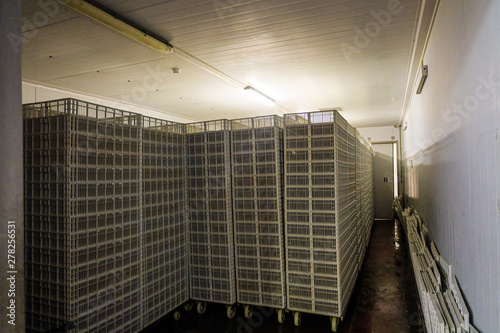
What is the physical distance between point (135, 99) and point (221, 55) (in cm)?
387

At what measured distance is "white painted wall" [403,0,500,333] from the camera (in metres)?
1.62

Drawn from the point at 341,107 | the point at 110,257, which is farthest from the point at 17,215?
the point at 341,107

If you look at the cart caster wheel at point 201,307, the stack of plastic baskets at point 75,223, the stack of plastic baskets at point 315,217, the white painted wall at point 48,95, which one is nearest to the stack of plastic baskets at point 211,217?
the cart caster wheel at point 201,307

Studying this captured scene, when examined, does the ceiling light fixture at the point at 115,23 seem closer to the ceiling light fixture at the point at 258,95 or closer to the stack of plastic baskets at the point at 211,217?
the stack of plastic baskets at the point at 211,217

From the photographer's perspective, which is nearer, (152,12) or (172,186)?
(152,12)

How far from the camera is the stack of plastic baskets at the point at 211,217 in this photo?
167 inches

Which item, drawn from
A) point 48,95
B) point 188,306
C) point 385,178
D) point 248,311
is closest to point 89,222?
point 188,306

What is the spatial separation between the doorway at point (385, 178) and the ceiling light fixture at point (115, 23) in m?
10.9

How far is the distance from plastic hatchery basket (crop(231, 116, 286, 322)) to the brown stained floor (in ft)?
0.80

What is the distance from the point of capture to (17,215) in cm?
207

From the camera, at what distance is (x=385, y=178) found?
12.8 meters

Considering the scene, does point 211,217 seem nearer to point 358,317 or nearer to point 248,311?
point 248,311

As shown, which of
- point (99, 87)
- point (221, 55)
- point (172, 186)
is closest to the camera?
point (172, 186)

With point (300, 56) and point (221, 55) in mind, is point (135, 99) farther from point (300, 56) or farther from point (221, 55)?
point (300, 56)
